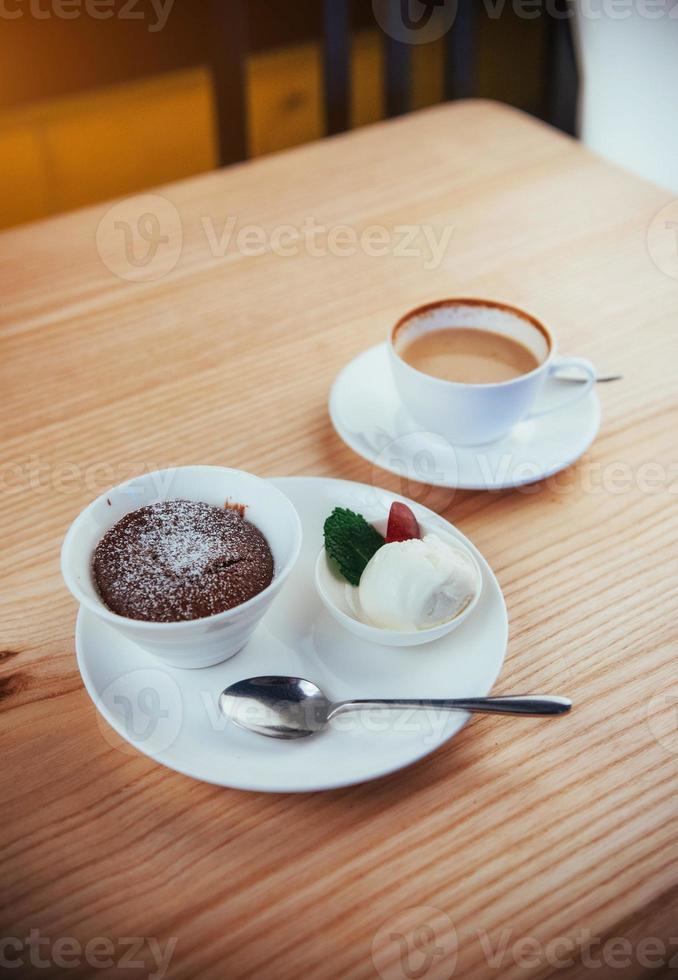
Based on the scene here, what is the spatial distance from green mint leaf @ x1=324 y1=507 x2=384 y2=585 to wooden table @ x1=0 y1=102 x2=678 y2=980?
0.13 m

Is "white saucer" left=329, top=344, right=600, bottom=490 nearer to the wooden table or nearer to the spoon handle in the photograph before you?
the wooden table

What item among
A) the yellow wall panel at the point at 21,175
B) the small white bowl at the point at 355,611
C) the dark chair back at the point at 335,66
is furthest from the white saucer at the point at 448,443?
the yellow wall panel at the point at 21,175

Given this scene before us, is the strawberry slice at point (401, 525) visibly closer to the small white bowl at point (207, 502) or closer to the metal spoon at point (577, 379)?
the small white bowl at point (207, 502)

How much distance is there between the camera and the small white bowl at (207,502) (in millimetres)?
660

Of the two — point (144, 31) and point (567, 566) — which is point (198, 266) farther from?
point (144, 31)

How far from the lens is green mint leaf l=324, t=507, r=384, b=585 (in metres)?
0.77

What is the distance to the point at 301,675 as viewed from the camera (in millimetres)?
725

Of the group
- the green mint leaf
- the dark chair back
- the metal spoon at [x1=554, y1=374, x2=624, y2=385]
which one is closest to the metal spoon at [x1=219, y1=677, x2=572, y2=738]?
the green mint leaf

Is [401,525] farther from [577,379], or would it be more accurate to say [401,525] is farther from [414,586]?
[577,379]

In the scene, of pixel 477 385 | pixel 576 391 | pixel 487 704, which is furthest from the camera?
pixel 576 391

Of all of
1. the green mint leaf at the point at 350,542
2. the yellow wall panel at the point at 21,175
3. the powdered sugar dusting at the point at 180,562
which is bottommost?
the yellow wall panel at the point at 21,175

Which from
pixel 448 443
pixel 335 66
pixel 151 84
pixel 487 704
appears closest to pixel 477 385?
pixel 448 443

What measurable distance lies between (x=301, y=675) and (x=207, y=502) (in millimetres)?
169

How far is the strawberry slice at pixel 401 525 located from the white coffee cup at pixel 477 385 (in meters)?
0.16
